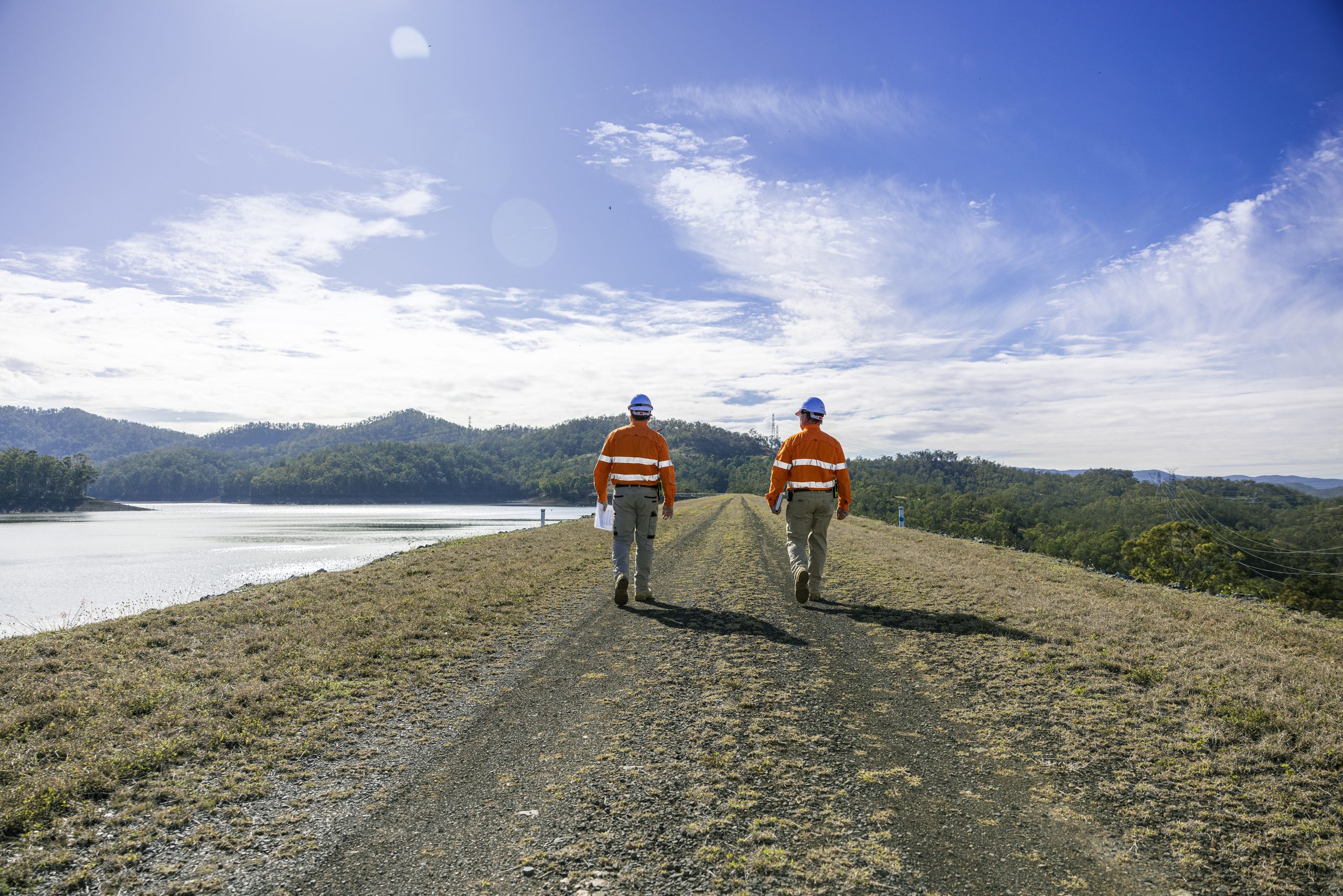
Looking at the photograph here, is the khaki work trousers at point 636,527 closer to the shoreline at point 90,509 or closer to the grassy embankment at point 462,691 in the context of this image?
the grassy embankment at point 462,691

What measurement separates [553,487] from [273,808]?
16738 centimetres

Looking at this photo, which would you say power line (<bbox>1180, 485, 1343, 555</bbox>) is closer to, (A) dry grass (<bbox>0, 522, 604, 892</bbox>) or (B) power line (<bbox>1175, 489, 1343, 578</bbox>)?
(B) power line (<bbox>1175, 489, 1343, 578</bbox>)

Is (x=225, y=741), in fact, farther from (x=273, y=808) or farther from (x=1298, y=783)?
(x=1298, y=783)

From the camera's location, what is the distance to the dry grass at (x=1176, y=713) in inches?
128

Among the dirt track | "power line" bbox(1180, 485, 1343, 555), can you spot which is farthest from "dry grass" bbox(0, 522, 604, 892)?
"power line" bbox(1180, 485, 1343, 555)

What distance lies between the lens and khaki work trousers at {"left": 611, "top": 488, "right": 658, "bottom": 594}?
970 centimetres

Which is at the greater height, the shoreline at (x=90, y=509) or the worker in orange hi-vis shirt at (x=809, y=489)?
the worker in orange hi-vis shirt at (x=809, y=489)

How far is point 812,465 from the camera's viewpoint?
9.66m

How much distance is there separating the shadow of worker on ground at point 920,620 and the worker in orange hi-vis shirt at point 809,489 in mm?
599

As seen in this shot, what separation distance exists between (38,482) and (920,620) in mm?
161731

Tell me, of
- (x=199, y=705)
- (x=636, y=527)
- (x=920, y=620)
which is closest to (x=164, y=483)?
(x=636, y=527)

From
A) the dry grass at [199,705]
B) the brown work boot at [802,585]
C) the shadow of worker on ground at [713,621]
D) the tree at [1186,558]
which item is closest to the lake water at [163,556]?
the dry grass at [199,705]

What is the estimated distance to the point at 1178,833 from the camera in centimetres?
331

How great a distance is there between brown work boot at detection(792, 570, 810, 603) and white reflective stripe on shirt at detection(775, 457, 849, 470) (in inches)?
64.8
